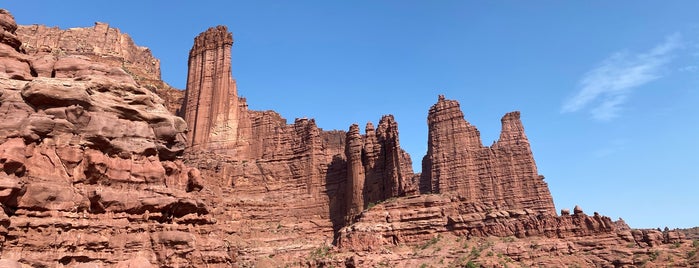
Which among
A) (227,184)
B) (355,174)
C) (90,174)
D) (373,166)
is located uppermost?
(373,166)

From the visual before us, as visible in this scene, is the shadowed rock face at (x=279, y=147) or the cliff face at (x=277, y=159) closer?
the cliff face at (x=277, y=159)

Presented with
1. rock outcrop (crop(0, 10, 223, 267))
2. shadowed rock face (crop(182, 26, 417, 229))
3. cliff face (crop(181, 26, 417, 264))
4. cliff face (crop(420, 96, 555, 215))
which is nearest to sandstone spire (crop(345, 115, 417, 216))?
shadowed rock face (crop(182, 26, 417, 229))

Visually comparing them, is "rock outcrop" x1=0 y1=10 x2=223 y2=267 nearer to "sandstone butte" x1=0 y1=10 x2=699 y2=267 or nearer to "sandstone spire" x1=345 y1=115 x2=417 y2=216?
"sandstone butte" x1=0 y1=10 x2=699 y2=267

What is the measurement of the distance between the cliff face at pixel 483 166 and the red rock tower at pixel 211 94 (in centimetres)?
3634

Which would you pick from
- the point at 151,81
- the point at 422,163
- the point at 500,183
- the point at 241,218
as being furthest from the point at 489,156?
the point at 151,81

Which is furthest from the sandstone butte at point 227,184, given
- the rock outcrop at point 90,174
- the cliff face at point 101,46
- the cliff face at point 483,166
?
the cliff face at point 101,46

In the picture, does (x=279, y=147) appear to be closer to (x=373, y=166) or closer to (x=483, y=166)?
(x=373, y=166)

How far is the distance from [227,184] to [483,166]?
1674 inches

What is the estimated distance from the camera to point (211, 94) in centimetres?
9412

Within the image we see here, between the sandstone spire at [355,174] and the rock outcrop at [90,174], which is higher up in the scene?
the sandstone spire at [355,174]

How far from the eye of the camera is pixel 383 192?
81.9 m

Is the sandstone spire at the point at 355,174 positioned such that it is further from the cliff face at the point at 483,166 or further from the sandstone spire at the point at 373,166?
the cliff face at the point at 483,166

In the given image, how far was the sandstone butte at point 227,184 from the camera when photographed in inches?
963

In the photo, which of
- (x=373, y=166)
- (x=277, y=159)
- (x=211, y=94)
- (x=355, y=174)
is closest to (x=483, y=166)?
(x=373, y=166)
